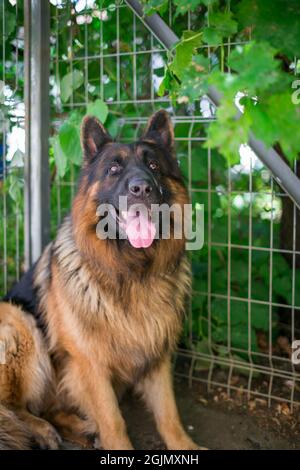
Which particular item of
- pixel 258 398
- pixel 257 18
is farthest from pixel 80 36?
pixel 258 398

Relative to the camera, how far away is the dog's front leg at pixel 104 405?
114 inches

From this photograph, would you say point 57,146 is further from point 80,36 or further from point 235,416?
point 235,416

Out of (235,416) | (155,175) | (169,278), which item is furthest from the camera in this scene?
(235,416)

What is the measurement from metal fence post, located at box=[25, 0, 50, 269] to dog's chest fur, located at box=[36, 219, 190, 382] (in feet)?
2.24

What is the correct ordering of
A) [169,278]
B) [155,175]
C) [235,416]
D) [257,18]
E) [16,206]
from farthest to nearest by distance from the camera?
[16,206] → [235,416] → [169,278] → [155,175] → [257,18]

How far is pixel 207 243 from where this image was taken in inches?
144

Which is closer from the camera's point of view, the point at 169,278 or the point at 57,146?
the point at 169,278

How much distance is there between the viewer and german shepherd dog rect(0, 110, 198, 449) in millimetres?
2861

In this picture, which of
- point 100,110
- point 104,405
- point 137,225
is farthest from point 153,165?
point 104,405

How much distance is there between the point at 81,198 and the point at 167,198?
0.49 metres

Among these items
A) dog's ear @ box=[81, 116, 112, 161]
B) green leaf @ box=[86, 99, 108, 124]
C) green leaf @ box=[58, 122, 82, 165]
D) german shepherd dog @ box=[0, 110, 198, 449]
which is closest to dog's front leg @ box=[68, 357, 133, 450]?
german shepherd dog @ box=[0, 110, 198, 449]

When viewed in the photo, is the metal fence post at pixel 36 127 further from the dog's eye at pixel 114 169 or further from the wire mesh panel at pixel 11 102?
the dog's eye at pixel 114 169

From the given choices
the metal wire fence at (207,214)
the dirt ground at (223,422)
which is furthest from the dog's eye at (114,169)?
the dirt ground at (223,422)

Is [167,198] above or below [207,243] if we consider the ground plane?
above
